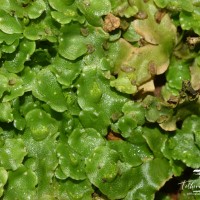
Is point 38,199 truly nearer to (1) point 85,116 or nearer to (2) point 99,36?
(1) point 85,116

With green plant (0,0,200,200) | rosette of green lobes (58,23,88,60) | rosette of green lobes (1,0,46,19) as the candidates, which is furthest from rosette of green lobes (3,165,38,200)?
rosette of green lobes (1,0,46,19)

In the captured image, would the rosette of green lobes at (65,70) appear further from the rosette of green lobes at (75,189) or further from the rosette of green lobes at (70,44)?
the rosette of green lobes at (75,189)

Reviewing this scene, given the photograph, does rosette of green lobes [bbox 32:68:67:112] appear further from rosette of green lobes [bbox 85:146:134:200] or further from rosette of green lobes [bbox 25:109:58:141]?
rosette of green lobes [bbox 85:146:134:200]

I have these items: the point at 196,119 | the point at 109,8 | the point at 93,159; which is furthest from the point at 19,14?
the point at 196,119

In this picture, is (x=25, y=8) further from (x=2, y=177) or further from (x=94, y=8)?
(x=2, y=177)

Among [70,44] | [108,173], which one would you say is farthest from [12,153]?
[70,44]

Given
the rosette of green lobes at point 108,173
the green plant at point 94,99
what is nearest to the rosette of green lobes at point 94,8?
the green plant at point 94,99
